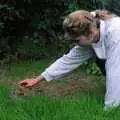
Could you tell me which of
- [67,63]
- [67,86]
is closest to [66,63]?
[67,63]

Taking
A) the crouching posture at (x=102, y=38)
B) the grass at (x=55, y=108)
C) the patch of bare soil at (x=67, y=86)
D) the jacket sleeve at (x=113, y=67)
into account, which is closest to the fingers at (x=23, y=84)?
the crouching posture at (x=102, y=38)

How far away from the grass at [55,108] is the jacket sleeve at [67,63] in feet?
0.67

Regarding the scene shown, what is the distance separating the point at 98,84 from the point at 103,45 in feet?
2.88

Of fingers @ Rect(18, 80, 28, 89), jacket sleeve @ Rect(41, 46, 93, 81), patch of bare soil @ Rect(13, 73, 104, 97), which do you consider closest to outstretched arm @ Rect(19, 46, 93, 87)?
jacket sleeve @ Rect(41, 46, 93, 81)

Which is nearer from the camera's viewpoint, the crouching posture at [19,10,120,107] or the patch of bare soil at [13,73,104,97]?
the crouching posture at [19,10,120,107]

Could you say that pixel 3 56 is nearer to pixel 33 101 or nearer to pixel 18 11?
pixel 18 11

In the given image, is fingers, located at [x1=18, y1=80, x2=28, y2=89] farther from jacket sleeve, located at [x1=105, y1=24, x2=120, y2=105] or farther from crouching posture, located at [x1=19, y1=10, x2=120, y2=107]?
jacket sleeve, located at [x1=105, y1=24, x2=120, y2=105]

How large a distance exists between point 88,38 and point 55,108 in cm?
59

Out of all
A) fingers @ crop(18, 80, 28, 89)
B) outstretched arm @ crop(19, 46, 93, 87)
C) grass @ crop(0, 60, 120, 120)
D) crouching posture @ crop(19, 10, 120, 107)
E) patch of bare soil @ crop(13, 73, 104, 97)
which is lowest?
patch of bare soil @ crop(13, 73, 104, 97)

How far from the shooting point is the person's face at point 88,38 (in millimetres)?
4243

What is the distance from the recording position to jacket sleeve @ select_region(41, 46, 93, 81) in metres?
4.55

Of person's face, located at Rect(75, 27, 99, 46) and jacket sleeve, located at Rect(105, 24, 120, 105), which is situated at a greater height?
person's face, located at Rect(75, 27, 99, 46)

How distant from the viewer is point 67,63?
180 inches

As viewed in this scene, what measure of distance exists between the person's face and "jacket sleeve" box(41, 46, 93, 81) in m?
0.26
